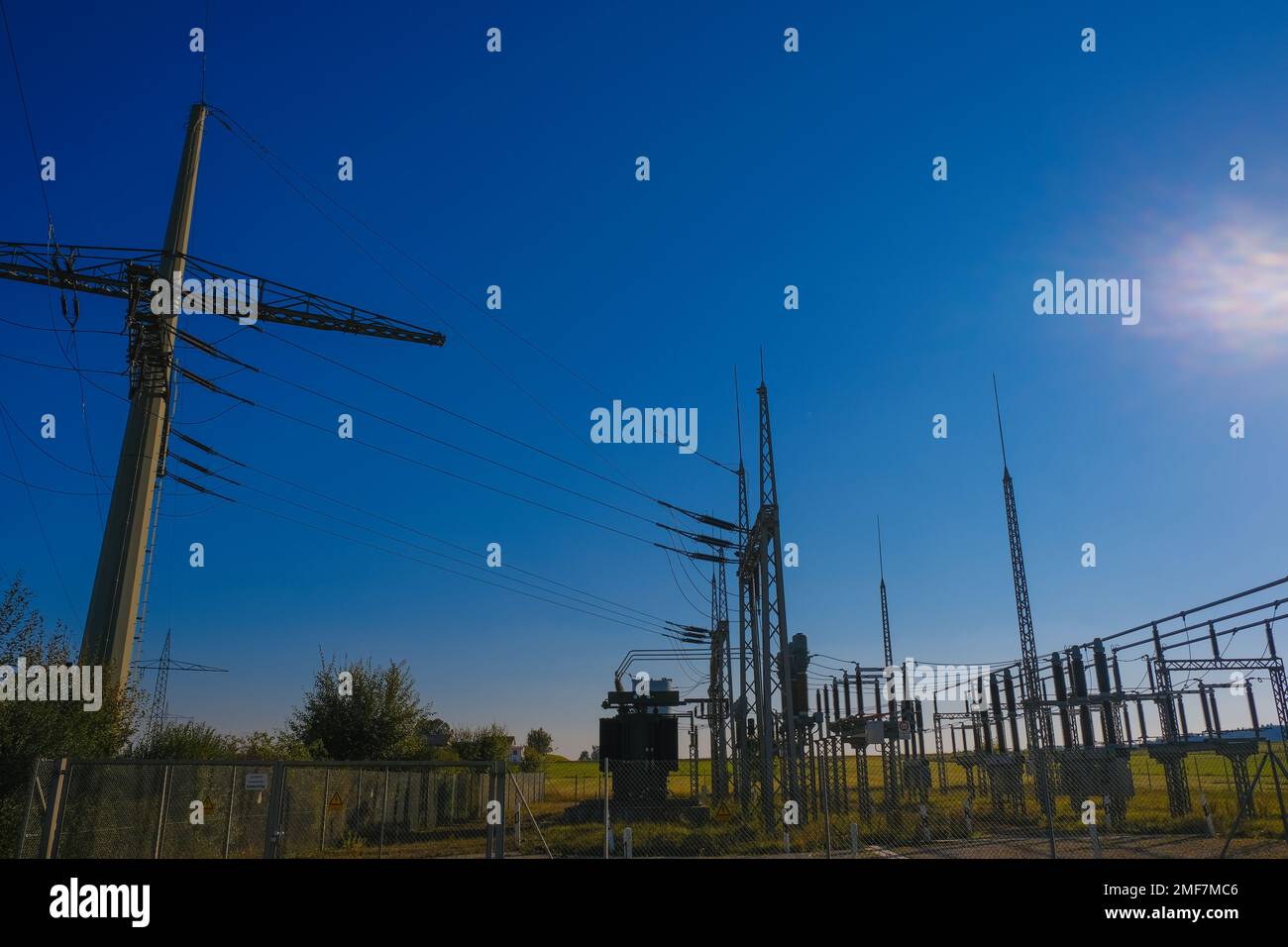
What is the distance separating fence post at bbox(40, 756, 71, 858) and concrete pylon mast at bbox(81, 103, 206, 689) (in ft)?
33.2

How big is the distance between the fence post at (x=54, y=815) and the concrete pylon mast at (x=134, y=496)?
10121 millimetres

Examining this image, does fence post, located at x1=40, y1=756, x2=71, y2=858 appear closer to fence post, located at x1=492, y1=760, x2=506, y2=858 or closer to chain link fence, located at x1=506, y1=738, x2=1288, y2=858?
fence post, located at x1=492, y1=760, x2=506, y2=858

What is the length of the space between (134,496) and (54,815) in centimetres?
1435

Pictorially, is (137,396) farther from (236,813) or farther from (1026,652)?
(1026,652)

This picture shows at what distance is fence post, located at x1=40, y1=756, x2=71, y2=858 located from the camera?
42.6 feet

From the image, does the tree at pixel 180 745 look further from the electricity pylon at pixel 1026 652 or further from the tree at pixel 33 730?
the electricity pylon at pixel 1026 652

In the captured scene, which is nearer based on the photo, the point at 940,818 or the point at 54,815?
the point at 54,815

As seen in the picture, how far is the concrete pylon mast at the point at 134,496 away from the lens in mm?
23875

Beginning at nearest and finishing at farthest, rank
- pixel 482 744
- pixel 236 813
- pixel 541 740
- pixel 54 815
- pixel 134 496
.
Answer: pixel 54 815 → pixel 236 813 → pixel 134 496 → pixel 482 744 → pixel 541 740

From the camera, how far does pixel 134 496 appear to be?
25.2 meters

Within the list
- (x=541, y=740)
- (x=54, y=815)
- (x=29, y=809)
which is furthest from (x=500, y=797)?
(x=541, y=740)

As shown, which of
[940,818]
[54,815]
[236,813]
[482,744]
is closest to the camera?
[54,815]

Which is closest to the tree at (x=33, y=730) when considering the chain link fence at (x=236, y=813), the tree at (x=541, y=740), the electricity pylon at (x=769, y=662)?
the chain link fence at (x=236, y=813)
